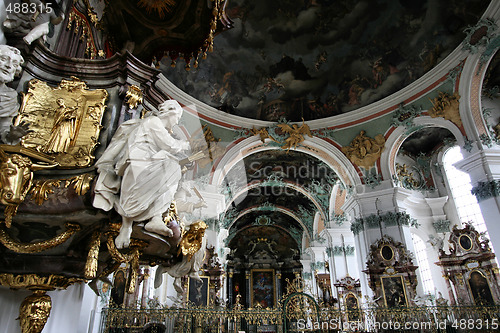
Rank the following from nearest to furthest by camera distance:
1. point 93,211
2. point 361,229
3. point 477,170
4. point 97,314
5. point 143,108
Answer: point 93,211, point 143,108, point 97,314, point 477,170, point 361,229

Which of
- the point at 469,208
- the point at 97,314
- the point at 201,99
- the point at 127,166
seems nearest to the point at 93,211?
the point at 127,166

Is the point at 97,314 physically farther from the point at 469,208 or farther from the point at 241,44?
the point at 469,208

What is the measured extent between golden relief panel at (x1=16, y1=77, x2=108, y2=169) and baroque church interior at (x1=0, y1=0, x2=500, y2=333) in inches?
0.7

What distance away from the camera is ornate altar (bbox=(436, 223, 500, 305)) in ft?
33.8

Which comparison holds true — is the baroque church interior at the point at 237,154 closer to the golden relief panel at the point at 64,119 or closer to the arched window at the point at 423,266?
the golden relief panel at the point at 64,119

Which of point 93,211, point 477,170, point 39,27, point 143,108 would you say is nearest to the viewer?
point 93,211

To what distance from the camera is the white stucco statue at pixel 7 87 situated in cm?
356

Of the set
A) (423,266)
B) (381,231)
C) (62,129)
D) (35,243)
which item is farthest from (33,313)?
(423,266)

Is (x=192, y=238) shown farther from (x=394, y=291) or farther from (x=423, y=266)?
(x=423, y=266)

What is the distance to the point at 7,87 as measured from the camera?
12.2ft

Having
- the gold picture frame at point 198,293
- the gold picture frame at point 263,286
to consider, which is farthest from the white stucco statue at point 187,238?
the gold picture frame at point 263,286

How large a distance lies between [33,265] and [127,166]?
80.3 inches

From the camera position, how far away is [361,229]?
12.7 meters

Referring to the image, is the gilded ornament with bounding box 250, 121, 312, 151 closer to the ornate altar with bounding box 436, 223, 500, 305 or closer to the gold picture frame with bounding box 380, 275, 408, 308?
the gold picture frame with bounding box 380, 275, 408, 308
